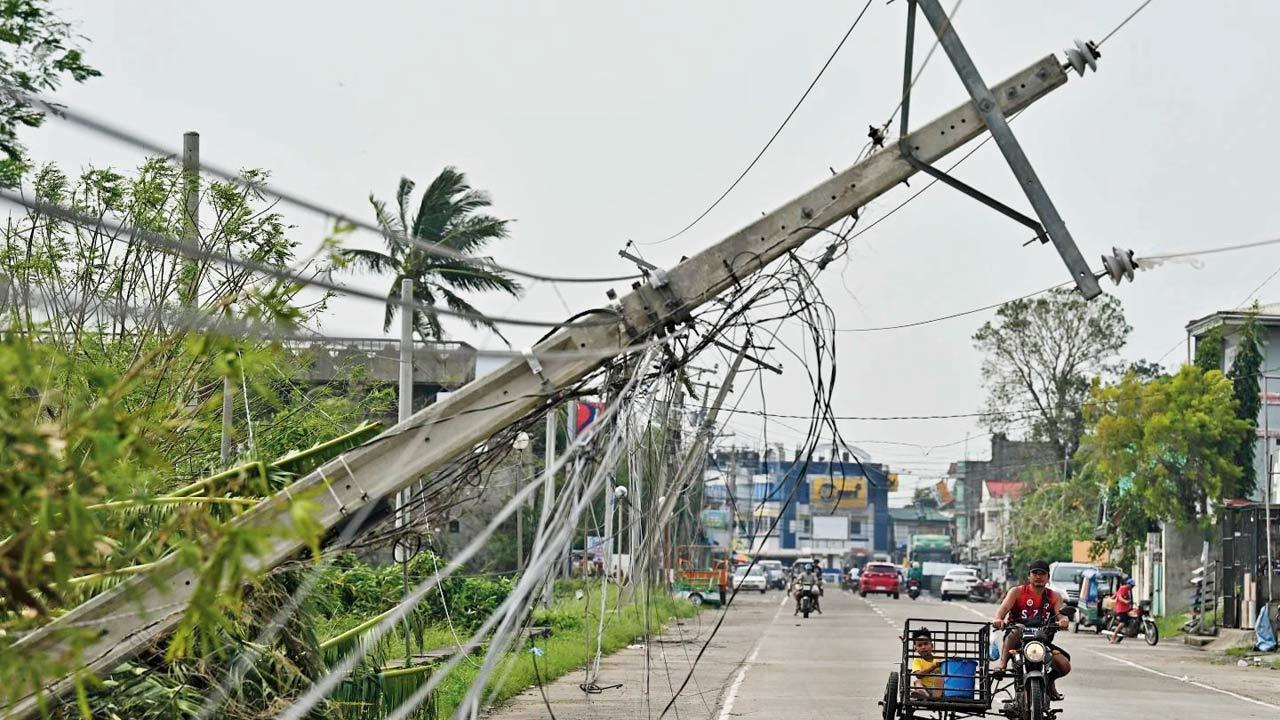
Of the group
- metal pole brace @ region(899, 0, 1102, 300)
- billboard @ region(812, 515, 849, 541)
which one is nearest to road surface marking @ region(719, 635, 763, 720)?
metal pole brace @ region(899, 0, 1102, 300)

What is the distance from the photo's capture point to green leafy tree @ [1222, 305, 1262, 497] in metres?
44.4

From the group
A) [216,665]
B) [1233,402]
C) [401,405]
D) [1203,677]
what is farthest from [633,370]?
[1233,402]

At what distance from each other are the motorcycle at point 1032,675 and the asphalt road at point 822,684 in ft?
10.3

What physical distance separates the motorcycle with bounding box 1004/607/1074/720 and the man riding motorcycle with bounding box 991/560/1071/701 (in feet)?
0.25

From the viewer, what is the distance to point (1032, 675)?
13266 millimetres

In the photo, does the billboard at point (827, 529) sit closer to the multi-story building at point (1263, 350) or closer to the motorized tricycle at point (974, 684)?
the multi-story building at point (1263, 350)

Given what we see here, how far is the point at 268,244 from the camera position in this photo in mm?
16797

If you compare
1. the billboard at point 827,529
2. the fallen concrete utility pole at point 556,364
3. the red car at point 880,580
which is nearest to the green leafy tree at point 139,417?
the fallen concrete utility pole at point 556,364

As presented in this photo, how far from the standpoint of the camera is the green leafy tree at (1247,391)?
44.4 meters

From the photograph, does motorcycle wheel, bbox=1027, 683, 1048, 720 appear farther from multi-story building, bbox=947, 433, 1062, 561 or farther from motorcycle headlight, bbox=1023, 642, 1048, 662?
multi-story building, bbox=947, 433, 1062, 561

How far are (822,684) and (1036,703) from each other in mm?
8685

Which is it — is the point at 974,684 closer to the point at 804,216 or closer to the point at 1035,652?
the point at 1035,652

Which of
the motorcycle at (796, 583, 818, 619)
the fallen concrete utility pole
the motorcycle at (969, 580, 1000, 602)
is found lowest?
the motorcycle at (969, 580, 1000, 602)

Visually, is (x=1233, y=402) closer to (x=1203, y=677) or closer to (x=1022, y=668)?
(x=1203, y=677)
